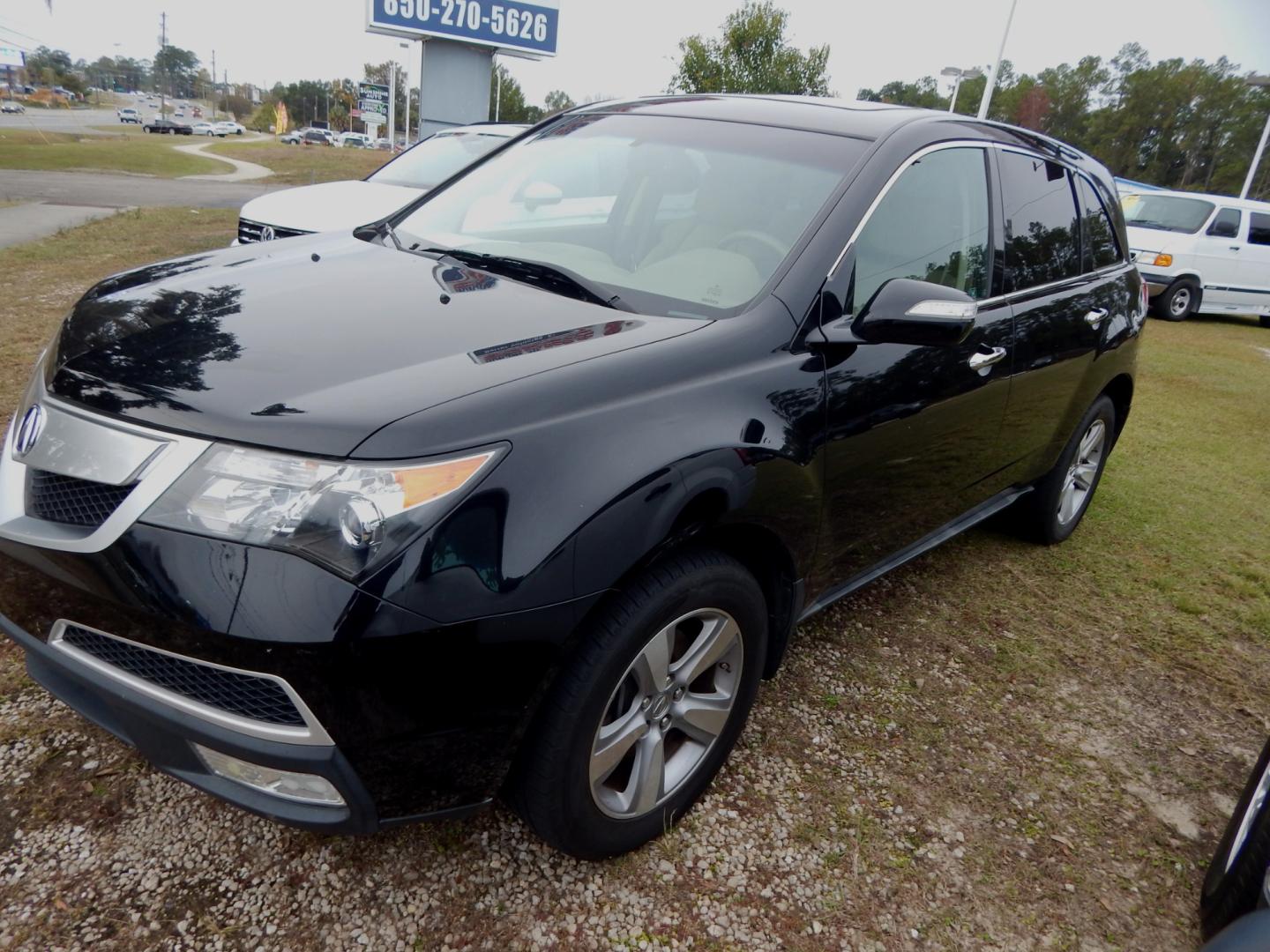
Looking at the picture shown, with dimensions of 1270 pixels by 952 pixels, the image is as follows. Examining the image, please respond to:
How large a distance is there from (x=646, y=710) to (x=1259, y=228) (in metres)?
→ 15.3

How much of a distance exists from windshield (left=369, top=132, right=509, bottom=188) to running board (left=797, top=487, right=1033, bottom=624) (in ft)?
18.9

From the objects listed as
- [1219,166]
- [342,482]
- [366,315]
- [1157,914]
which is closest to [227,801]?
[342,482]

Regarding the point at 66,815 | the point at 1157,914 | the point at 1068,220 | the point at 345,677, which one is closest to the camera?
the point at 345,677

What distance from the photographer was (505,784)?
6.21ft

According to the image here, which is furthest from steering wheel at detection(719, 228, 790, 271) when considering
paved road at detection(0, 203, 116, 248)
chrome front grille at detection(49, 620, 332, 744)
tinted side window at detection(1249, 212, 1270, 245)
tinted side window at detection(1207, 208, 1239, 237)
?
tinted side window at detection(1249, 212, 1270, 245)

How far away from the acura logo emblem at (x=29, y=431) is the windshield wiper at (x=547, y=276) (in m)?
1.17

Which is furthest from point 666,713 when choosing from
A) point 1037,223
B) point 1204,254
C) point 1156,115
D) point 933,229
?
point 1156,115

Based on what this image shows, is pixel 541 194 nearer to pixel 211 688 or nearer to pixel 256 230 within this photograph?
pixel 211 688

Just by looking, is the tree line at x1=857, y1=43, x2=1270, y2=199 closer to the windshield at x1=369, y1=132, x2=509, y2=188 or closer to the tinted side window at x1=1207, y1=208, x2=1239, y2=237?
the tinted side window at x1=1207, y1=208, x2=1239, y2=237

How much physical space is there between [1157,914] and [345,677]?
2.10m

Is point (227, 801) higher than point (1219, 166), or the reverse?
point (1219, 166)

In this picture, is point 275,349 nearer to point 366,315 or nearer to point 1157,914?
point 366,315

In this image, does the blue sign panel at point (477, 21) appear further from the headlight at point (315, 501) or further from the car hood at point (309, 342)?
the headlight at point (315, 501)

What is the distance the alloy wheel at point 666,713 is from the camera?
1962mm
